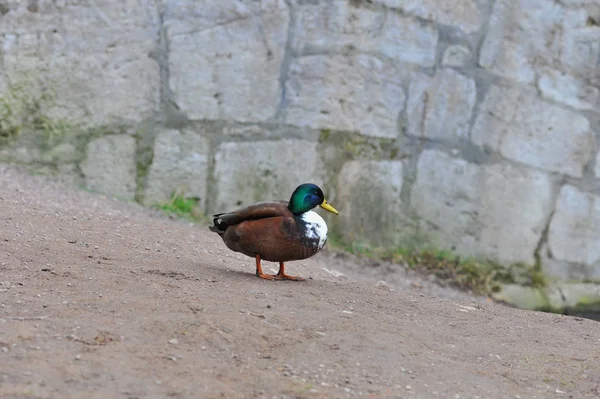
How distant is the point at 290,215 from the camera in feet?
12.0

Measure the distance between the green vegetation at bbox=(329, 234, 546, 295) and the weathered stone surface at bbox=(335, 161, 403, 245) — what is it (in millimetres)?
95

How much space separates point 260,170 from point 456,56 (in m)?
1.55

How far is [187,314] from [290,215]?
0.96m

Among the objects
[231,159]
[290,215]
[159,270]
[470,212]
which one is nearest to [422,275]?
[470,212]

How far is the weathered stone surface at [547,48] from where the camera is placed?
591 centimetres

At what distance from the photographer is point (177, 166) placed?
550 cm

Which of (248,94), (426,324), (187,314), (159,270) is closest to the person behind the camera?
(187,314)

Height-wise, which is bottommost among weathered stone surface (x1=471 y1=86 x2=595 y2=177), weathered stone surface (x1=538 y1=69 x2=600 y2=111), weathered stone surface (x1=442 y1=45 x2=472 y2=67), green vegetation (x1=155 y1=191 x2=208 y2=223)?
green vegetation (x1=155 y1=191 x2=208 y2=223)

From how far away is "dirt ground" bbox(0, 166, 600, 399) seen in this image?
7.66ft

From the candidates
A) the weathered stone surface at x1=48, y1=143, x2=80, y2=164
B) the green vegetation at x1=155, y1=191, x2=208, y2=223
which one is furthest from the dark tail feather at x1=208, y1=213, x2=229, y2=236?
the weathered stone surface at x1=48, y1=143, x2=80, y2=164

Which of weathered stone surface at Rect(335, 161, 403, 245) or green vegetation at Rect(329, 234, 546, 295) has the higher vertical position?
weathered stone surface at Rect(335, 161, 403, 245)

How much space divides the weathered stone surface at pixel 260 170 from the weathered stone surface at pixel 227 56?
0.68ft

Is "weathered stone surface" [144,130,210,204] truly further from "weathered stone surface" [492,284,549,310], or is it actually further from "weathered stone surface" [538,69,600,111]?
"weathered stone surface" [538,69,600,111]

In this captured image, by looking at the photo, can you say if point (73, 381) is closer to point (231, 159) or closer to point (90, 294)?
point (90, 294)
